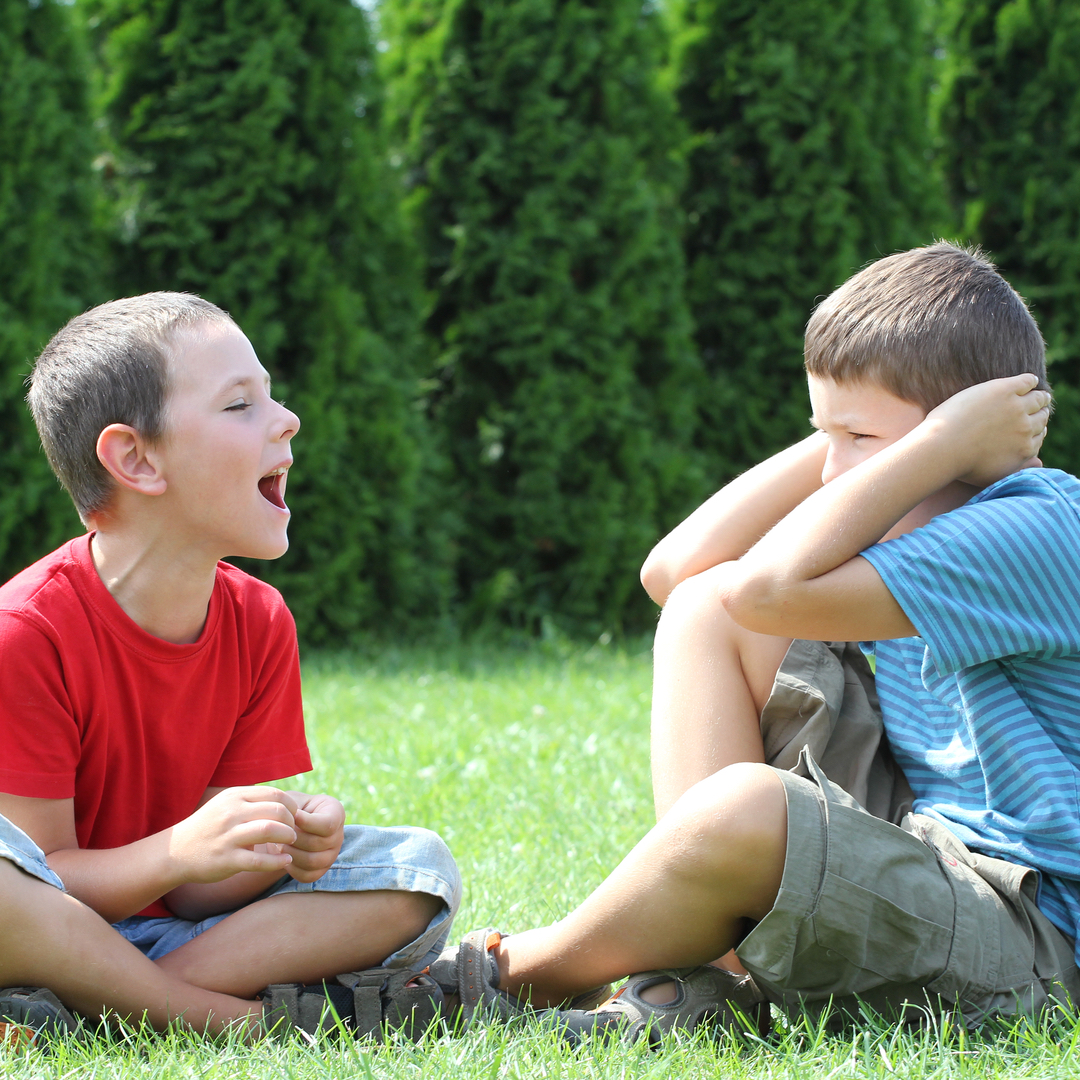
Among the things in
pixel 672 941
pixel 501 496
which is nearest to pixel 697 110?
pixel 501 496

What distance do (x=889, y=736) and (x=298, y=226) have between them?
4.53 metres

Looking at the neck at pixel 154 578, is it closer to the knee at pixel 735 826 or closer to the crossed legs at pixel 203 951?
the crossed legs at pixel 203 951

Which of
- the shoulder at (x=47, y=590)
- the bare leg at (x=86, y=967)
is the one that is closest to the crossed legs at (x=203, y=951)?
the bare leg at (x=86, y=967)

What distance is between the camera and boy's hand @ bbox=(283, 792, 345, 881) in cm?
185

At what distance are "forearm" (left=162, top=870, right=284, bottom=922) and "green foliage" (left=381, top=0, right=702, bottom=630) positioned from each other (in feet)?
13.7

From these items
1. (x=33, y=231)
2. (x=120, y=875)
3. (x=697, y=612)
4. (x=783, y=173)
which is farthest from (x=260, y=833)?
(x=783, y=173)

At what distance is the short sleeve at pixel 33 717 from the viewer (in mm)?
1833

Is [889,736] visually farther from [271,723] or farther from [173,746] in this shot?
[173,746]

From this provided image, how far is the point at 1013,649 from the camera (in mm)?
1735

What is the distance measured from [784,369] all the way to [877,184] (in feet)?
3.75

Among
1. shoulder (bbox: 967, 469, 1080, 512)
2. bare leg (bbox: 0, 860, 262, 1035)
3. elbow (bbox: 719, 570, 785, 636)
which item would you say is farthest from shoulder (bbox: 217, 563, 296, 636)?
shoulder (bbox: 967, 469, 1080, 512)

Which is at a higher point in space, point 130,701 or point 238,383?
point 238,383

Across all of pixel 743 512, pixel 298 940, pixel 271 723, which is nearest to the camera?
pixel 298 940

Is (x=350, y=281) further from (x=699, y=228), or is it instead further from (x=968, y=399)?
(x=968, y=399)
